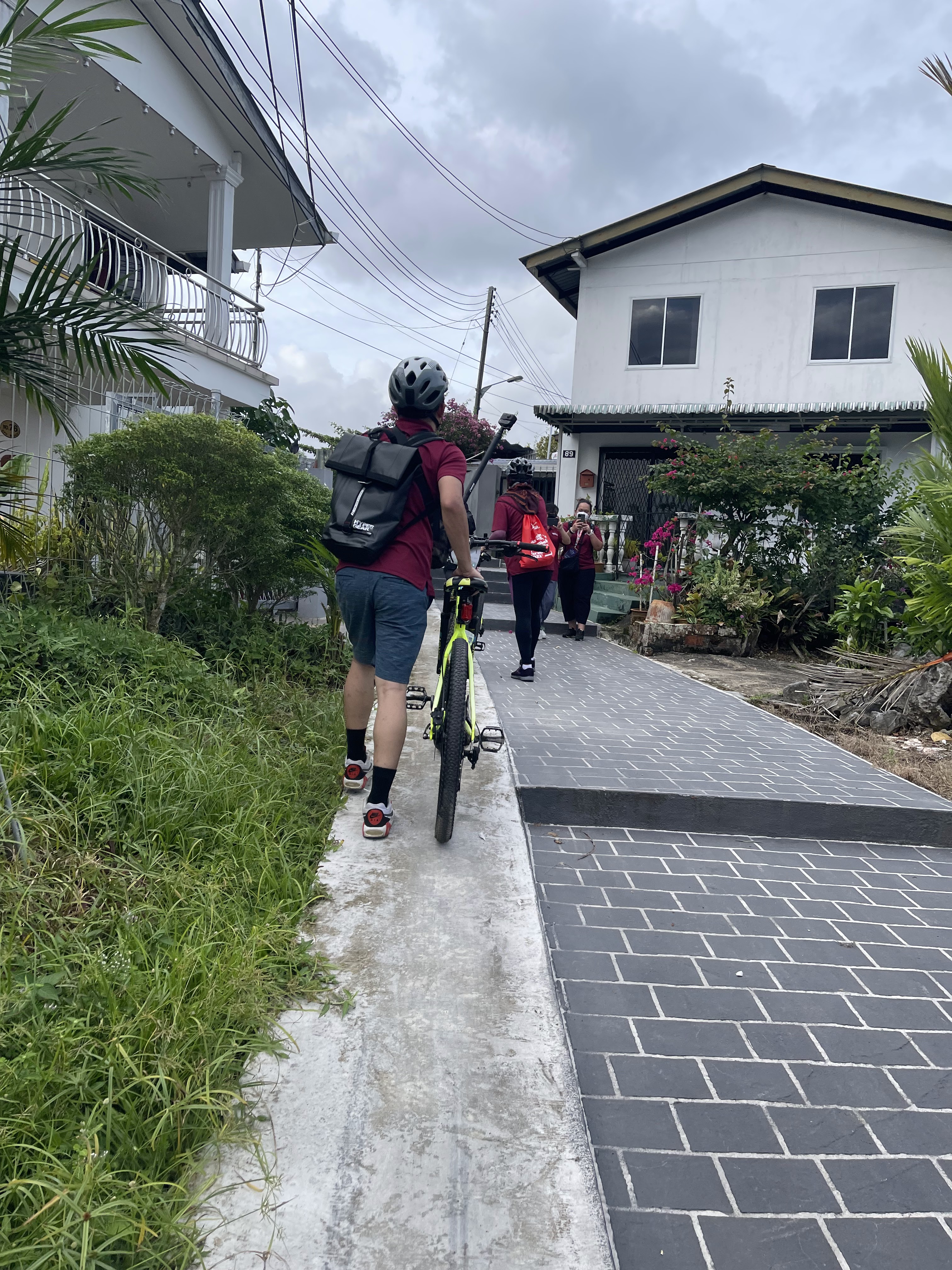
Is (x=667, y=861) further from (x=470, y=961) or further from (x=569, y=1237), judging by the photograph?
(x=569, y=1237)

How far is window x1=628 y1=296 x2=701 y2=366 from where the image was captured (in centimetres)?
1572

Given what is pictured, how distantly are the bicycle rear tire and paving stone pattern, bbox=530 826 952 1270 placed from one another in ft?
1.64

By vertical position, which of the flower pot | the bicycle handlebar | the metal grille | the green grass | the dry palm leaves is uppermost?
the metal grille

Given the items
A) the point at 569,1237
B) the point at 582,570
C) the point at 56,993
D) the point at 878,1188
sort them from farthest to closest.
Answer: the point at 582,570 → the point at 56,993 → the point at 878,1188 → the point at 569,1237

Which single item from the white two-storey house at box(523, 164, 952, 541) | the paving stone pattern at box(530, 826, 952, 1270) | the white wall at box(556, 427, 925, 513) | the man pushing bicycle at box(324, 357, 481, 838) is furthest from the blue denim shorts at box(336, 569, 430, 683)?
the white wall at box(556, 427, 925, 513)

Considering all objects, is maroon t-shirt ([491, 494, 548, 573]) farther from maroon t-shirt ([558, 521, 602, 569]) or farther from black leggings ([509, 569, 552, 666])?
maroon t-shirt ([558, 521, 602, 569])

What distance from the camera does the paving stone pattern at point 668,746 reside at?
14.8 ft

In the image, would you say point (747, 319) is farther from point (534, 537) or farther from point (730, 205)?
point (534, 537)

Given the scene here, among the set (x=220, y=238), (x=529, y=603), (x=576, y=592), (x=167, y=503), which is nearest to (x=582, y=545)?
(x=576, y=592)

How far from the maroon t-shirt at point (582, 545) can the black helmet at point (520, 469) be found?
9.99 feet

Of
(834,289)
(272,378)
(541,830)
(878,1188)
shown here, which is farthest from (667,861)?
(834,289)

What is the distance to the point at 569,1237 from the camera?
1.68m

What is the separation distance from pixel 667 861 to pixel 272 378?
10731mm

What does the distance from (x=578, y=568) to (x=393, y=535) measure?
752 cm
